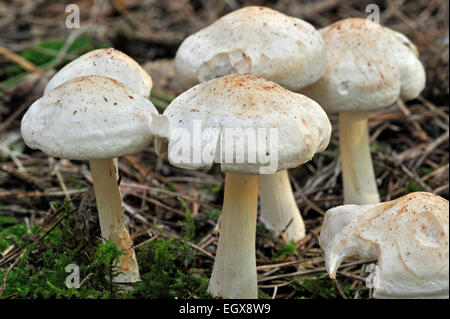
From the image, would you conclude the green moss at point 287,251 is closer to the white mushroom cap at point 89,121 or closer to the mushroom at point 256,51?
the mushroom at point 256,51

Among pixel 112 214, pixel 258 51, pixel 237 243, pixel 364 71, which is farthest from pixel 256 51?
pixel 112 214

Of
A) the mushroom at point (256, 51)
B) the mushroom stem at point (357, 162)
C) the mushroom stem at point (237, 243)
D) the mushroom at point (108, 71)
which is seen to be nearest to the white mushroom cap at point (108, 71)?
the mushroom at point (108, 71)

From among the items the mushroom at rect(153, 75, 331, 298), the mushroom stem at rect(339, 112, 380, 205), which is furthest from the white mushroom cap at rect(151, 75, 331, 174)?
the mushroom stem at rect(339, 112, 380, 205)

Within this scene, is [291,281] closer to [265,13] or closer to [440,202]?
[440,202]

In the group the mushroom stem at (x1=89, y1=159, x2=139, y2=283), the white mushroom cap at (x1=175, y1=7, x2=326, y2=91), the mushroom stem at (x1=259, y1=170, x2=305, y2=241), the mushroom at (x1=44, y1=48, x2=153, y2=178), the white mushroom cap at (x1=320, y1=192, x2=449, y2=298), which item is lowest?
the white mushroom cap at (x1=320, y1=192, x2=449, y2=298)

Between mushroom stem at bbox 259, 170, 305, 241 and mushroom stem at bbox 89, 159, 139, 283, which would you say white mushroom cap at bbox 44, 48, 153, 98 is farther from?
mushroom stem at bbox 259, 170, 305, 241

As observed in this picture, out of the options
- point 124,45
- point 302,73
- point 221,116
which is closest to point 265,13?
point 302,73
